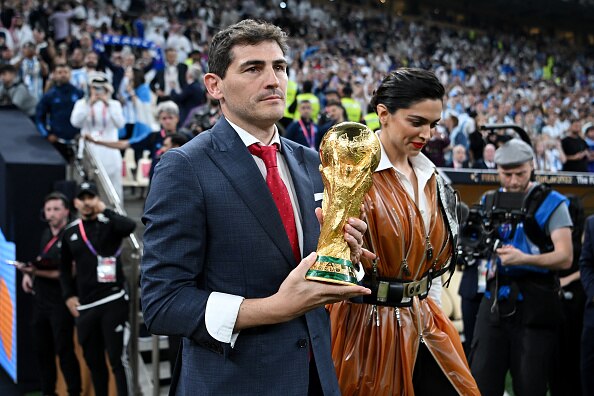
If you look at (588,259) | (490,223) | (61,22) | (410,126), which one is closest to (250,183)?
(410,126)

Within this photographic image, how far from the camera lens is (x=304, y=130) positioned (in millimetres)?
8117

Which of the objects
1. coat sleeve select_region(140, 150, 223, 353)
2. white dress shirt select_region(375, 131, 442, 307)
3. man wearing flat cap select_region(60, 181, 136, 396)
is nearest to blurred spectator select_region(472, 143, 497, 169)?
man wearing flat cap select_region(60, 181, 136, 396)

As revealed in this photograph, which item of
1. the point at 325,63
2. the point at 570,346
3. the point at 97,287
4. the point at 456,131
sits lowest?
the point at 570,346

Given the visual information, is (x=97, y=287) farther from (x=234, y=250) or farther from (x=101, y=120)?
(x=234, y=250)

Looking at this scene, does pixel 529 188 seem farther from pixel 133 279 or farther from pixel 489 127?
pixel 133 279

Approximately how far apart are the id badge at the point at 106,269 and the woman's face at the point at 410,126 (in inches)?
135

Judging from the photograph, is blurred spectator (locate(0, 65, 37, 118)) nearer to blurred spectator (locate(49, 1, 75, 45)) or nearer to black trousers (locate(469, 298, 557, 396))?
blurred spectator (locate(49, 1, 75, 45))

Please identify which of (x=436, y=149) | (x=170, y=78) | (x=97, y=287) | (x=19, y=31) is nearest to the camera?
(x=97, y=287)

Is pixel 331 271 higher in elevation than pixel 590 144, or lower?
higher

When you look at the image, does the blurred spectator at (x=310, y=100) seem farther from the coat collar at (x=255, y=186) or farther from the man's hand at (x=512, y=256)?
the coat collar at (x=255, y=186)

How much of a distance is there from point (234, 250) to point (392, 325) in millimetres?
1122

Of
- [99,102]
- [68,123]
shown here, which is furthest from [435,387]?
[68,123]

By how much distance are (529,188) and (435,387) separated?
176cm

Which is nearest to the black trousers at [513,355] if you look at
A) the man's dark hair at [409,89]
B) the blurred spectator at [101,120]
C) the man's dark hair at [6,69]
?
the man's dark hair at [409,89]
